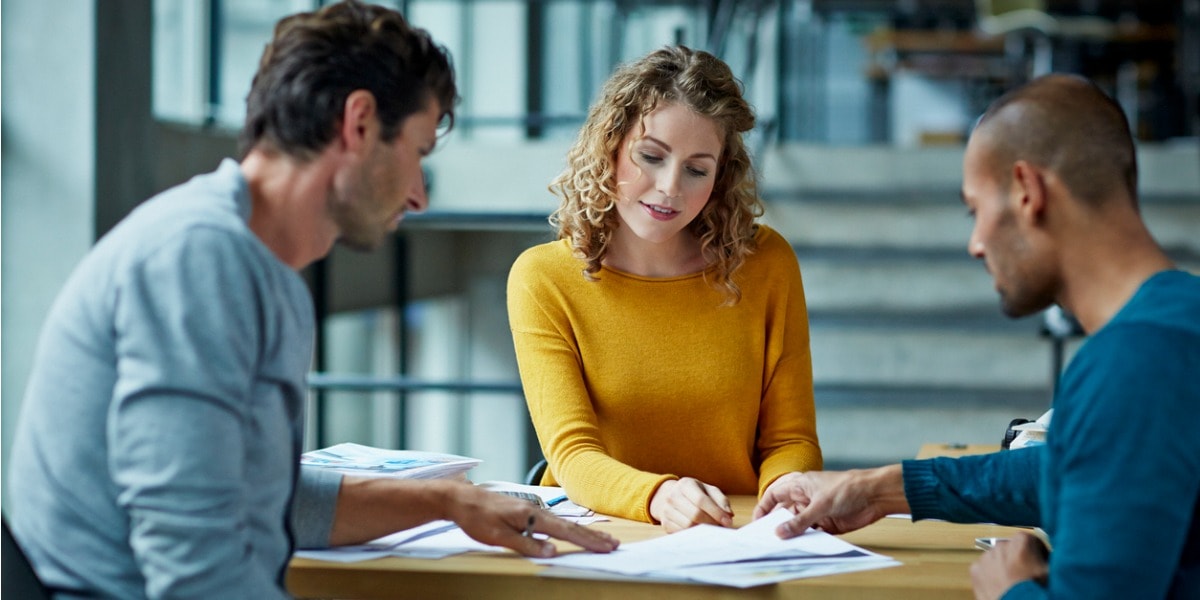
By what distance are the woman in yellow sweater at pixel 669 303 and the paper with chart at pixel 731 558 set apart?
40 centimetres

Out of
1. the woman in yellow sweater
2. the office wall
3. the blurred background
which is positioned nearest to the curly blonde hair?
the woman in yellow sweater

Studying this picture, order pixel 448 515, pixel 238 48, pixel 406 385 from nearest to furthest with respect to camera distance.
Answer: pixel 448 515 → pixel 406 385 → pixel 238 48

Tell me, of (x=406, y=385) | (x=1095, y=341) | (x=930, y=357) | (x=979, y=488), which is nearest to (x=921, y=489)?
(x=979, y=488)

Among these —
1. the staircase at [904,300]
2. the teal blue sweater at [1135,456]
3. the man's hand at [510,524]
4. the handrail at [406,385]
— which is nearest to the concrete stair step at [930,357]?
the staircase at [904,300]

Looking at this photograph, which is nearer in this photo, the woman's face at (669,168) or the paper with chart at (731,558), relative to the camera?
the paper with chart at (731,558)

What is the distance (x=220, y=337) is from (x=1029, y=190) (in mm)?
758

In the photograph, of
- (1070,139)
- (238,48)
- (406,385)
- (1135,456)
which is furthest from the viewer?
(238,48)

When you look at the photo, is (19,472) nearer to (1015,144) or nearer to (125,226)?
(125,226)

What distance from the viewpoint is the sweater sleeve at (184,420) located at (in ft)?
3.50

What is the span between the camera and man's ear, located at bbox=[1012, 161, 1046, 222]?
1.15 metres

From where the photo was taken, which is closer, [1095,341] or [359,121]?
[1095,341]

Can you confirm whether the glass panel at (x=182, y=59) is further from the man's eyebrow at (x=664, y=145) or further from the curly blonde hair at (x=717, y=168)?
the man's eyebrow at (x=664, y=145)

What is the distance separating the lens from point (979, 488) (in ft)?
4.83

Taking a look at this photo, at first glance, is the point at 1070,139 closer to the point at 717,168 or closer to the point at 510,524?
the point at 510,524
